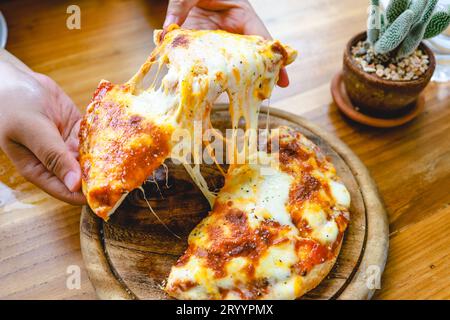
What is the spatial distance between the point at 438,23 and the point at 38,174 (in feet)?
5.00

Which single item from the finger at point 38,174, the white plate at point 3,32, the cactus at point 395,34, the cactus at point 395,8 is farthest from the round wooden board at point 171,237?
the white plate at point 3,32

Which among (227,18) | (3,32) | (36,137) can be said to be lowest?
(3,32)

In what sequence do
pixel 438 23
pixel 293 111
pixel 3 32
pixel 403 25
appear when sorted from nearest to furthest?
pixel 403 25 < pixel 438 23 < pixel 293 111 < pixel 3 32

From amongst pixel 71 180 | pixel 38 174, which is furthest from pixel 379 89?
→ pixel 38 174

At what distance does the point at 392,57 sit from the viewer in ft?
5.71

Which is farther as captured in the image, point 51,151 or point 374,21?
point 374,21

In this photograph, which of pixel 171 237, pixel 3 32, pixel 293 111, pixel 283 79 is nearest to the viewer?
pixel 171 237

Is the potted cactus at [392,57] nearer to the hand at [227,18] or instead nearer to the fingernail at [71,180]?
the hand at [227,18]

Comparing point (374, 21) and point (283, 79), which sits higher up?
point (374, 21)

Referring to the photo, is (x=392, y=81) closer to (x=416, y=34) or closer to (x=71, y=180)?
(x=416, y=34)

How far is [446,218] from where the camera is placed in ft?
5.12

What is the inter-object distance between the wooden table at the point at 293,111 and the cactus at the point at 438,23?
38cm

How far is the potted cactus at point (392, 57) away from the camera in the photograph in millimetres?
1604
